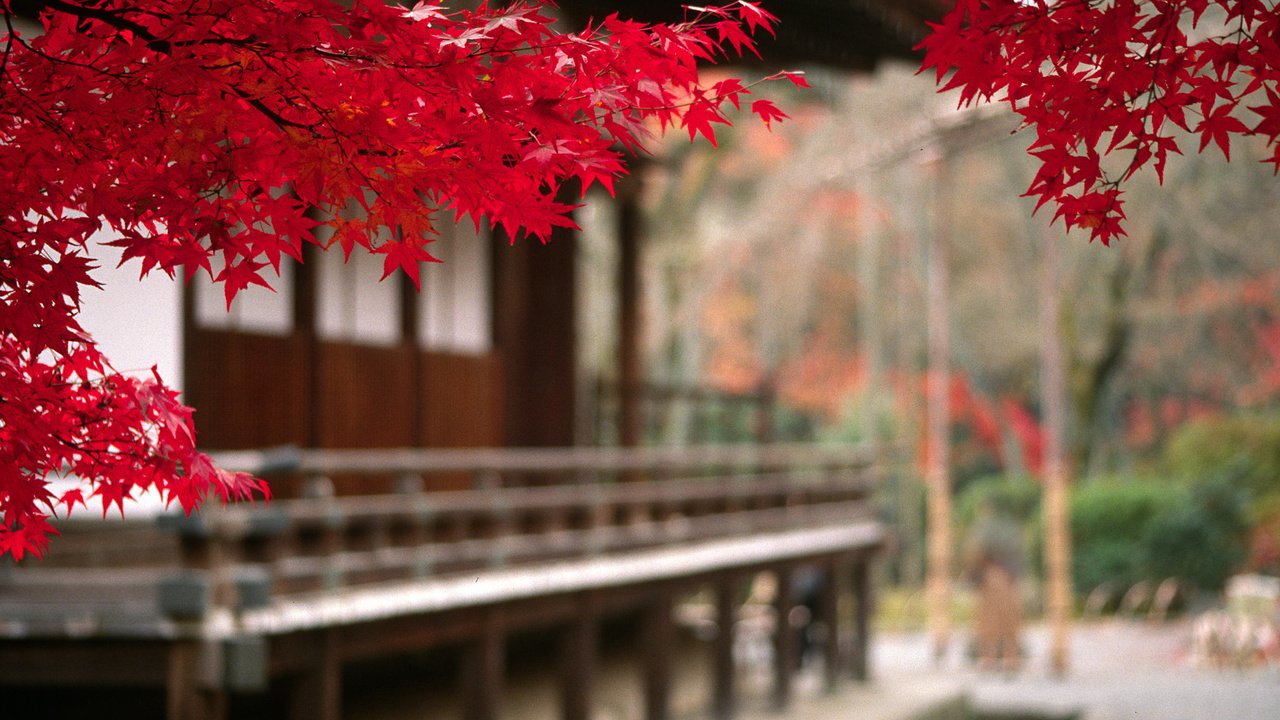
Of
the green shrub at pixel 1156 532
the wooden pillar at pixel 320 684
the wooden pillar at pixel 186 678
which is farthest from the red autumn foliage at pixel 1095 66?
the green shrub at pixel 1156 532

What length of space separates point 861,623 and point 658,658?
6550mm

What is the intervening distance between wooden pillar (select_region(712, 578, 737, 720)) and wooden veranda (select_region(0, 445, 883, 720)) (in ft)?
0.07

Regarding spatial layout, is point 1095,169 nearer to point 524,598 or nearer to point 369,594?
point 369,594

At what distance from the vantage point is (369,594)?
341 inches

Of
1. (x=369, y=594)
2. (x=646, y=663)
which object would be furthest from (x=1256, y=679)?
(x=369, y=594)

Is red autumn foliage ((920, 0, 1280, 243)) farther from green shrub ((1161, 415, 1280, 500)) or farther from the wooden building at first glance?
green shrub ((1161, 415, 1280, 500))

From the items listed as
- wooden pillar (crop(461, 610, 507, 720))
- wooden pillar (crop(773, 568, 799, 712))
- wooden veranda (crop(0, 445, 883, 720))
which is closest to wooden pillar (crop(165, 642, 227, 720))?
wooden veranda (crop(0, 445, 883, 720))

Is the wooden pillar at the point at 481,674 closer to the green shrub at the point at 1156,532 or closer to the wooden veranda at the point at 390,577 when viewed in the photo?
the wooden veranda at the point at 390,577

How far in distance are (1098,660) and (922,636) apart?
4.81 m

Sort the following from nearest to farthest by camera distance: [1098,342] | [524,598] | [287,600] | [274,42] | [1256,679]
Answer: [274,42] < [287,600] < [524,598] < [1256,679] < [1098,342]

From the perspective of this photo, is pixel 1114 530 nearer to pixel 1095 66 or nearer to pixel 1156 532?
pixel 1156 532

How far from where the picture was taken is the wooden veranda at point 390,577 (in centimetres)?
747

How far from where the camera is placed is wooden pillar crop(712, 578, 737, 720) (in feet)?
47.7

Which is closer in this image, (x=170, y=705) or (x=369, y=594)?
(x=170, y=705)
